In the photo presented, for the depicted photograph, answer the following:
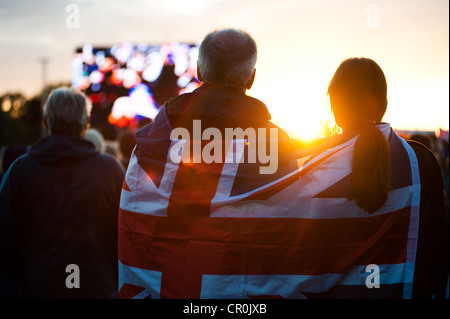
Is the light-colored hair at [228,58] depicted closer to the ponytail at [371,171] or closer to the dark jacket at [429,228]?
the ponytail at [371,171]

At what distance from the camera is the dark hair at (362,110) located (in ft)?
6.42

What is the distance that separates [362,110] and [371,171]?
36 centimetres

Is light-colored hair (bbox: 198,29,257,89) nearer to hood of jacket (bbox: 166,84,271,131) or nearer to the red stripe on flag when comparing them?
hood of jacket (bbox: 166,84,271,131)

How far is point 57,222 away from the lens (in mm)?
2775

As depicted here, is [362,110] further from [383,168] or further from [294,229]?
[294,229]

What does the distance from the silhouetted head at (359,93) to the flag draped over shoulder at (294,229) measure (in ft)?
0.44

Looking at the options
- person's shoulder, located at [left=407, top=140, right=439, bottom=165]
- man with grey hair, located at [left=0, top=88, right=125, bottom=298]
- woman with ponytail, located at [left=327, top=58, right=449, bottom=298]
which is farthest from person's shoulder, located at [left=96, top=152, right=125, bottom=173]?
person's shoulder, located at [left=407, top=140, right=439, bottom=165]

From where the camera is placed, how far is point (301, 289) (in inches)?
79.4

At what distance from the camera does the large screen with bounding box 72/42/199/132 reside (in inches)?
533

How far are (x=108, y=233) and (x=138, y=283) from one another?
2.51 ft

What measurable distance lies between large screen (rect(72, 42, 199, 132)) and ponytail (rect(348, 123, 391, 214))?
11.7 metres

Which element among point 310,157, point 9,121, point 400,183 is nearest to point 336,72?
point 310,157

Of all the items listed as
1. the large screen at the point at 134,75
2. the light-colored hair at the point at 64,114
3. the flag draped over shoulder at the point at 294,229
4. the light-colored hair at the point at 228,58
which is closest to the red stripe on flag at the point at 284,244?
the flag draped over shoulder at the point at 294,229

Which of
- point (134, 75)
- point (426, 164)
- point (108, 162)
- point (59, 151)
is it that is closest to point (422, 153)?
point (426, 164)
